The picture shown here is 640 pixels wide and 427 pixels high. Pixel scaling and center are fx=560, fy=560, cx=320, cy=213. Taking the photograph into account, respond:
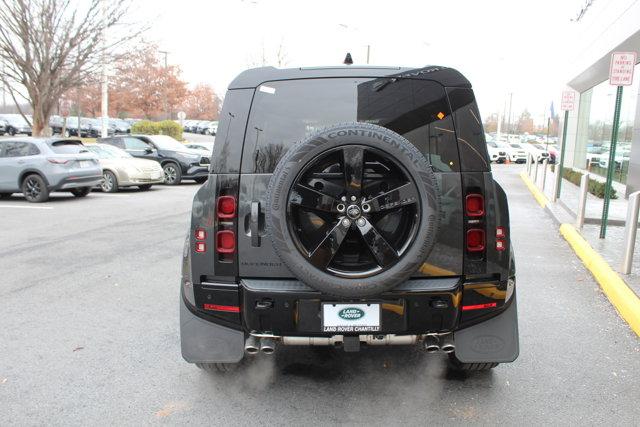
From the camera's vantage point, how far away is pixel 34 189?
13594 mm

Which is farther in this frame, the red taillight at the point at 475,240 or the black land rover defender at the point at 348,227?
the red taillight at the point at 475,240

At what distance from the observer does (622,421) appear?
129 inches

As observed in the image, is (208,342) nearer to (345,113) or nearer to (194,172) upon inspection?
(345,113)

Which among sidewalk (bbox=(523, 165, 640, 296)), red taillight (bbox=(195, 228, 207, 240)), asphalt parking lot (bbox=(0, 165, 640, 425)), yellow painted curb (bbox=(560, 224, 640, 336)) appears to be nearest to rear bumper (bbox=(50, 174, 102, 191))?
asphalt parking lot (bbox=(0, 165, 640, 425))

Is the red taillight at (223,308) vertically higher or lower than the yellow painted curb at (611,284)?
higher

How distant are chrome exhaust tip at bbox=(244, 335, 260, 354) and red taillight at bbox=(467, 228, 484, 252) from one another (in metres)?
1.37

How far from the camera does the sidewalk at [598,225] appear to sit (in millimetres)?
6712

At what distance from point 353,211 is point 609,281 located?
14.4 feet

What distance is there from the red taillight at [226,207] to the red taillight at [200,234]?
0.14m

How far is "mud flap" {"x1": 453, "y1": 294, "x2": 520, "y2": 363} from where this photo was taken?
11.0 ft

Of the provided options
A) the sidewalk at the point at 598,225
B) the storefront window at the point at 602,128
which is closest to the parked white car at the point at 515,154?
the storefront window at the point at 602,128

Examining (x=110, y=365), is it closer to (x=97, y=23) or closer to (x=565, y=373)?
→ (x=565, y=373)

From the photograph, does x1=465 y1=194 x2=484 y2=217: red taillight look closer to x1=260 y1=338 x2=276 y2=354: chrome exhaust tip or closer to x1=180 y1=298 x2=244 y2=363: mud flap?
x1=260 y1=338 x2=276 y2=354: chrome exhaust tip

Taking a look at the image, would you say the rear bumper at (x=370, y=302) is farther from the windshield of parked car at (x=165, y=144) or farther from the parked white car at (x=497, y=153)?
the parked white car at (x=497, y=153)
